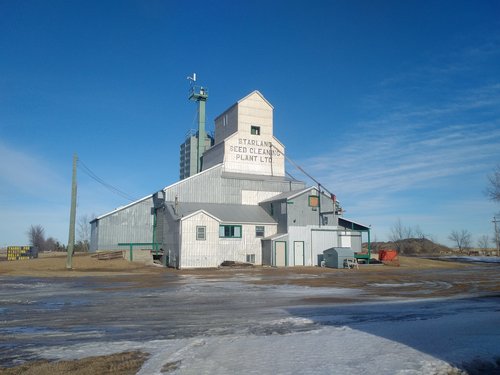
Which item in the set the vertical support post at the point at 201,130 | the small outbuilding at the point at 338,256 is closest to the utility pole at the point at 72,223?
the small outbuilding at the point at 338,256

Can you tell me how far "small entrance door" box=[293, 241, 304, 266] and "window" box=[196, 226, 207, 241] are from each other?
27.7 ft

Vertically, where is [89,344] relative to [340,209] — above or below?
below

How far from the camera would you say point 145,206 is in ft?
151

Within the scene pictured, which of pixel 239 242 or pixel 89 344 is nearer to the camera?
pixel 89 344

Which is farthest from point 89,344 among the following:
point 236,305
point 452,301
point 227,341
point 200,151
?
point 200,151

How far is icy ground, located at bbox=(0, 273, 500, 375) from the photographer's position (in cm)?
702

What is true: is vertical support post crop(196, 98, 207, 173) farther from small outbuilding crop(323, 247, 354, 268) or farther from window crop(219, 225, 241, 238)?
small outbuilding crop(323, 247, 354, 268)

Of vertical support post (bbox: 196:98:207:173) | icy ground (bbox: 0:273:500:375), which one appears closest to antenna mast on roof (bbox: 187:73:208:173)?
vertical support post (bbox: 196:98:207:173)

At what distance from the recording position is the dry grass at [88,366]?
6773mm

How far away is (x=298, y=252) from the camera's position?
137 ft

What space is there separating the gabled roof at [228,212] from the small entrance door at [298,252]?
127 inches

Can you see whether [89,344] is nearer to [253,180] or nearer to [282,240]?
[282,240]

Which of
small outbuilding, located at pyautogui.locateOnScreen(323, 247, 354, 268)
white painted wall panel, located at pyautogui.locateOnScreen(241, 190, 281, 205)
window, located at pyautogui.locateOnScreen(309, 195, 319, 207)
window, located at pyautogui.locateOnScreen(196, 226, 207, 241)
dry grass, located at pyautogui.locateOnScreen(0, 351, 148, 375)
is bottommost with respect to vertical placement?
dry grass, located at pyautogui.locateOnScreen(0, 351, 148, 375)

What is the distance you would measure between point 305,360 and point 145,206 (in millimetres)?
40555
